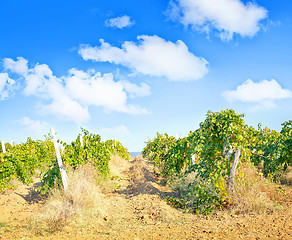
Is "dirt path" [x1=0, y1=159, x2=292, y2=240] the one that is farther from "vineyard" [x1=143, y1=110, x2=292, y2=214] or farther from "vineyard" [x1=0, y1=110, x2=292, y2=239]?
"vineyard" [x1=143, y1=110, x2=292, y2=214]

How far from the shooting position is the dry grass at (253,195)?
17.3 ft

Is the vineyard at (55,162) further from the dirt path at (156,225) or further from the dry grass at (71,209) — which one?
the dirt path at (156,225)

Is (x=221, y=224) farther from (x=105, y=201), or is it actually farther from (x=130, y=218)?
(x=105, y=201)

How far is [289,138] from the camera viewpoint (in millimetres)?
8047

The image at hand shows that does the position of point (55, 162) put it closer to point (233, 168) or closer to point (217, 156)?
point (217, 156)

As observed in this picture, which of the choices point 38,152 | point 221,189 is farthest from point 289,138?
point 38,152

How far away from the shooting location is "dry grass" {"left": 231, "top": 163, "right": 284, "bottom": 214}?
5262 mm

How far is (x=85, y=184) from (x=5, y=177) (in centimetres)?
315

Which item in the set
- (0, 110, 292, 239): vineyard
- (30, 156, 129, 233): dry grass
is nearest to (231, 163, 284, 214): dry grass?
(0, 110, 292, 239): vineyard

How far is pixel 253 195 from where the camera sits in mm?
5438

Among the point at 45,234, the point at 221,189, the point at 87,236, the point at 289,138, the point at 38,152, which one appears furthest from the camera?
the point at 38,152

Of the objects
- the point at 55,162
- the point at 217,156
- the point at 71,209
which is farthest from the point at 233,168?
the point at 55,162

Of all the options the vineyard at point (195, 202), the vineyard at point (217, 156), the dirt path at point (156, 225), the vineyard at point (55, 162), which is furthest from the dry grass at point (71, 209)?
the vineyard at point (217, 156)

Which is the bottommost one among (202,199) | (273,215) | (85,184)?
(273,215)
